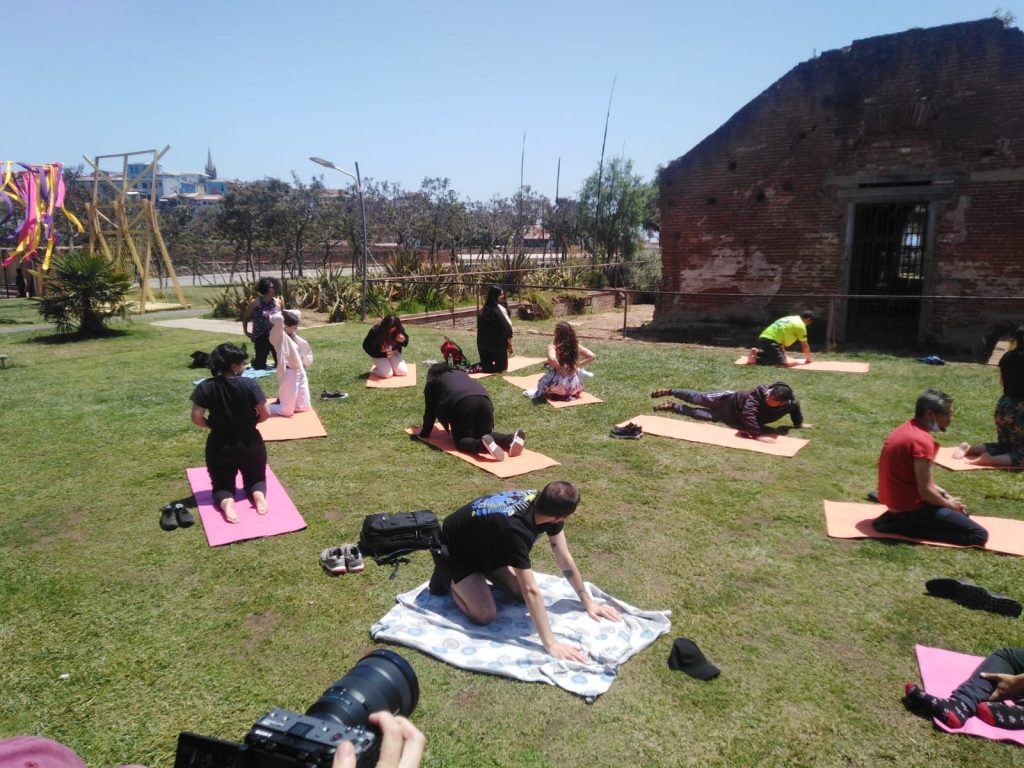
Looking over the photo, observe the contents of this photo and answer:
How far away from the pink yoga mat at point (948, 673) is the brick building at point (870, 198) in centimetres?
930

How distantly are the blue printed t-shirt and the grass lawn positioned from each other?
0.60m

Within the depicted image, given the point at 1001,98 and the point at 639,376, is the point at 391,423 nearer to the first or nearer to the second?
the point at 639,376

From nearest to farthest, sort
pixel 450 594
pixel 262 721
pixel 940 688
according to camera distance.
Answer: pixel 262 721 < pixel 940 688 < pixel 450 594

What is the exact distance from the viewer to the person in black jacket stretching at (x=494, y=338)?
34.7ft

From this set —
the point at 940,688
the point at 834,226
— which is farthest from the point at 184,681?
the point at 834,226

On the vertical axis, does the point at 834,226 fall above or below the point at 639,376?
above

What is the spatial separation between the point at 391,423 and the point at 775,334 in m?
6.62

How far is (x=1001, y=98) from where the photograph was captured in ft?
40.4

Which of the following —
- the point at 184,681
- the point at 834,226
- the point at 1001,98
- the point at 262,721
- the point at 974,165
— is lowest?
the point at 184,681

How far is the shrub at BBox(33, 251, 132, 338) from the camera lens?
1488 centimetres

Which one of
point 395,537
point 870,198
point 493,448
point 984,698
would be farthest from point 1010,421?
point 870,198

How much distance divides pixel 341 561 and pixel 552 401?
193 inches

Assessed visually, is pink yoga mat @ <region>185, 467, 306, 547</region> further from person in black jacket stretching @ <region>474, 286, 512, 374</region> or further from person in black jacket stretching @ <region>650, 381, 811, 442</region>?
person in black jacket stretching @ <region>474, 286, 512, 374</region>

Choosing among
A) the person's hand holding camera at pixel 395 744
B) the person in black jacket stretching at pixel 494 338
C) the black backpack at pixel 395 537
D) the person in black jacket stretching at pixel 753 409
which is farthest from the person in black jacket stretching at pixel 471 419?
the person's hand holding camera at pixel 395 744
